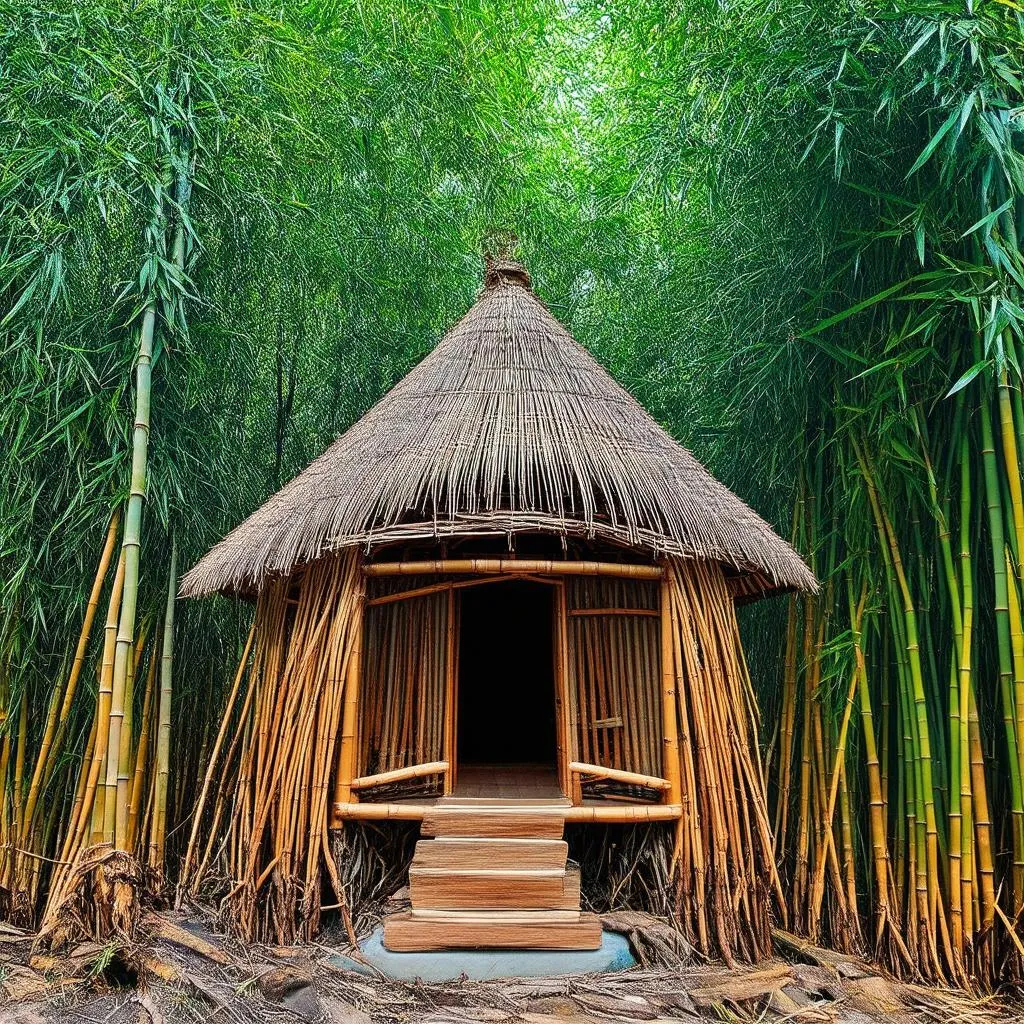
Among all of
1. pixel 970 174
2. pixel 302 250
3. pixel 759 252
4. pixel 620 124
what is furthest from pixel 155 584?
pixel 620 124

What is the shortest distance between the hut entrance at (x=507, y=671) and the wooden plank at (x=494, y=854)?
2.99 m

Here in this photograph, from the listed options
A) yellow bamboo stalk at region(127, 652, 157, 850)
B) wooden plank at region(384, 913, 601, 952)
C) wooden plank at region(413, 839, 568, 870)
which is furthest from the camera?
yellow bamboo stalk at region(127, 652, 157, 850)

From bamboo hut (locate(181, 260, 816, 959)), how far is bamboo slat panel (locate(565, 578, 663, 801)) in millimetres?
12

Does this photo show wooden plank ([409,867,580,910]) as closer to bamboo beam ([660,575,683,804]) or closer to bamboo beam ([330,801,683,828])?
bamboo beam ([330,801,683,828])

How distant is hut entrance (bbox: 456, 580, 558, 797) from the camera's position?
701cm

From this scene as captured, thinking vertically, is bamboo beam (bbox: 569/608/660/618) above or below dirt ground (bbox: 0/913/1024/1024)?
above

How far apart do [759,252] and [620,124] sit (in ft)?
10.2

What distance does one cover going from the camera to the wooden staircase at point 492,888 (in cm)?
370

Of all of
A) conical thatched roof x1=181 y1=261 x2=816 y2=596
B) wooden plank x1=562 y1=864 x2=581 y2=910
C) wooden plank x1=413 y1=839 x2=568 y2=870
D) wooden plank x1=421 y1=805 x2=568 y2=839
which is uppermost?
conical thatched roof x1=181 y1=261 x2=816 y2=596

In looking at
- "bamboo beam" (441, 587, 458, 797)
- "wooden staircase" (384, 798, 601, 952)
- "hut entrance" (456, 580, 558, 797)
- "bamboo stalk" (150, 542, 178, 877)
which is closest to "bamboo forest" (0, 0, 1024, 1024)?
"bamboo stalk" (150, 542, 178, 877)

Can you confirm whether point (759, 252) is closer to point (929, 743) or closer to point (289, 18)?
point (929, 743)

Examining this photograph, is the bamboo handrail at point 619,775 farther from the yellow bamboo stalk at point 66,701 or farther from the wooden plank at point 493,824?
the yellow bamboo stalk at point 66,701

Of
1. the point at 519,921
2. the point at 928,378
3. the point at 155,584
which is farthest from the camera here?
the point at 155,584

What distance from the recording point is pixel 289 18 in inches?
219
